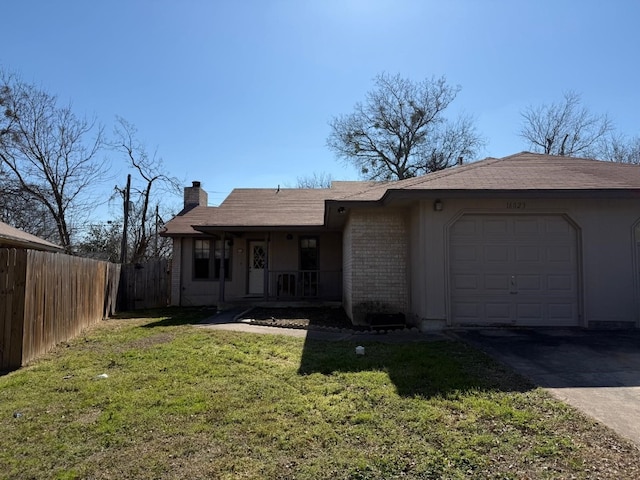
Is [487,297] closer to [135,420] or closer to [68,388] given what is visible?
[135,420]

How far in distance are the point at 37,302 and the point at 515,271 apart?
9.20 m

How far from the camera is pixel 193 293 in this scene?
54.2 ft

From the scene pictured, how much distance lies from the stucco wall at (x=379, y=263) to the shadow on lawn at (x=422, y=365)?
2251mm

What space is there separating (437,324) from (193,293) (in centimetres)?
1095

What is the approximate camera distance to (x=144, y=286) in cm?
1653

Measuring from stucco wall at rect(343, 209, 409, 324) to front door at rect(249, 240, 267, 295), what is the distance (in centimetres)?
688

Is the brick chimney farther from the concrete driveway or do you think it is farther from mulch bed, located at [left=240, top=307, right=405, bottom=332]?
the concrete driveway

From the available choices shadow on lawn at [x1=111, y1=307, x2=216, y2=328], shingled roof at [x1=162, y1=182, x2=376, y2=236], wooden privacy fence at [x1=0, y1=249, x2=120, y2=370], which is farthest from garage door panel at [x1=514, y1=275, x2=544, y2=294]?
wooden privacy fence at [x1=0, y1=249, x2=120, y2=370]

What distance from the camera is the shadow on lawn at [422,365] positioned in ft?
16.3

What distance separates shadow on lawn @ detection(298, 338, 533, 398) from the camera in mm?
4963

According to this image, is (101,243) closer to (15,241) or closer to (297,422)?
(15,241)

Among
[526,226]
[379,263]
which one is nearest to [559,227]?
A: [526,226]

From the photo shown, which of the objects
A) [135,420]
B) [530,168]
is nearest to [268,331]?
[135,420]

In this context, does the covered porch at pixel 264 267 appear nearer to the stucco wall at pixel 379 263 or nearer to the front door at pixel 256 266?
the front door at pixel 256 266
